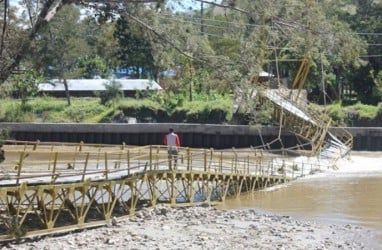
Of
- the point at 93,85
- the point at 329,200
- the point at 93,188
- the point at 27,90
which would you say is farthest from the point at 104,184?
the point at 93,85

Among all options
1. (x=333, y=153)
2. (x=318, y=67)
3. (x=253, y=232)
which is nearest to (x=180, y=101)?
(x=318, y=67)

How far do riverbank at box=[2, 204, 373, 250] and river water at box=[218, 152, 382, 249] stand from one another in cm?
128

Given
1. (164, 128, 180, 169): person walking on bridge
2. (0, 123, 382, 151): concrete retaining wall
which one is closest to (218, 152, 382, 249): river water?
(164, 128, 180, 169): person walking on bridge

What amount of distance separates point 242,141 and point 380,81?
55.2 ft

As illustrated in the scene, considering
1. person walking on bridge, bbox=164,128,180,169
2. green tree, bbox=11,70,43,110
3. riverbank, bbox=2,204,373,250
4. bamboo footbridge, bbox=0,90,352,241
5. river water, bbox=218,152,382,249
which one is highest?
green tree, bbox=11,70,43,110

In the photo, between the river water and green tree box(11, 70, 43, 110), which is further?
green tree box(11, 70, 43, 110)

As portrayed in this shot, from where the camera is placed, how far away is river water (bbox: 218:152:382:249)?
22812 mm

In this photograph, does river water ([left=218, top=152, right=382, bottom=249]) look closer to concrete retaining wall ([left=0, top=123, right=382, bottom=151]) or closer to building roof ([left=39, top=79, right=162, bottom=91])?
concrete retaining wall ([left=0, top=123, right=382, bottom=151])

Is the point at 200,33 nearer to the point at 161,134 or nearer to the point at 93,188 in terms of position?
the point at 93,188

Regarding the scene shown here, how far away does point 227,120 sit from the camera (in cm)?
5353

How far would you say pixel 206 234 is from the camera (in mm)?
17672

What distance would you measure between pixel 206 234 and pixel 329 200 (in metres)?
10.2

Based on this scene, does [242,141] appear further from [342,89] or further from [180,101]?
[342,89]

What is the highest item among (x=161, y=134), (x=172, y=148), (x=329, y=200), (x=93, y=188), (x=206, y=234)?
(x=172, y=148)
